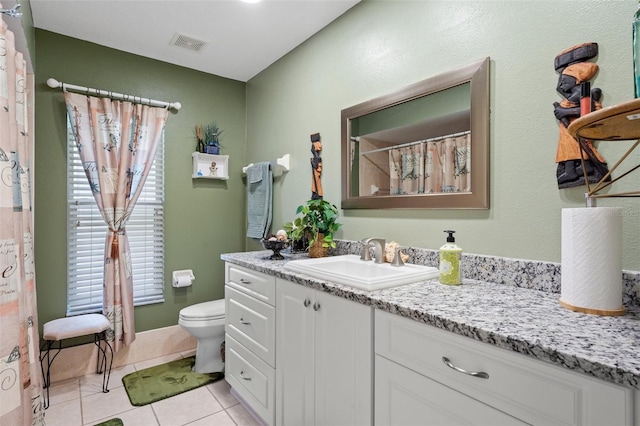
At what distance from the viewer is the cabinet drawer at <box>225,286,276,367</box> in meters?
1.80

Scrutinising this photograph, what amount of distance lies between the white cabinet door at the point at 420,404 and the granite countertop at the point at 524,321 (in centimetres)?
18

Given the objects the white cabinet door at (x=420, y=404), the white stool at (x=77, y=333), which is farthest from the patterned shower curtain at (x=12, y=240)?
the white cabinet door at (x=420, y=404)

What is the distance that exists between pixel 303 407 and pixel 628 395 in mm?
1242

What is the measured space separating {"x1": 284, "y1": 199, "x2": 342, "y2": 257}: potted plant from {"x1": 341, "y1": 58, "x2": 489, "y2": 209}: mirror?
5.1 inches

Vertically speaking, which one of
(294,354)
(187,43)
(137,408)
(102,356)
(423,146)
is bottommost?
(137,408)

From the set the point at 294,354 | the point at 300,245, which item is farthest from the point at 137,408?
the point at 300,245

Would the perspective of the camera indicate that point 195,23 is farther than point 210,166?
No

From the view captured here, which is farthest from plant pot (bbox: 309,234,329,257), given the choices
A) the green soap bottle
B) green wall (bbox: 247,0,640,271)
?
the green soap bottle

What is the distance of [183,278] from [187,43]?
1912 millimetres

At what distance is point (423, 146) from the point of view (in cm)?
176

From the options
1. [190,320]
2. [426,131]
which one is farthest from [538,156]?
[190,320]

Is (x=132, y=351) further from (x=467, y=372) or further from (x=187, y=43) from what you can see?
(x=467, y=372)

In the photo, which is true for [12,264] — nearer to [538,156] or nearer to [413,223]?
[413,223]

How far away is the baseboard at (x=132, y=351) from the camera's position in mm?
2514
